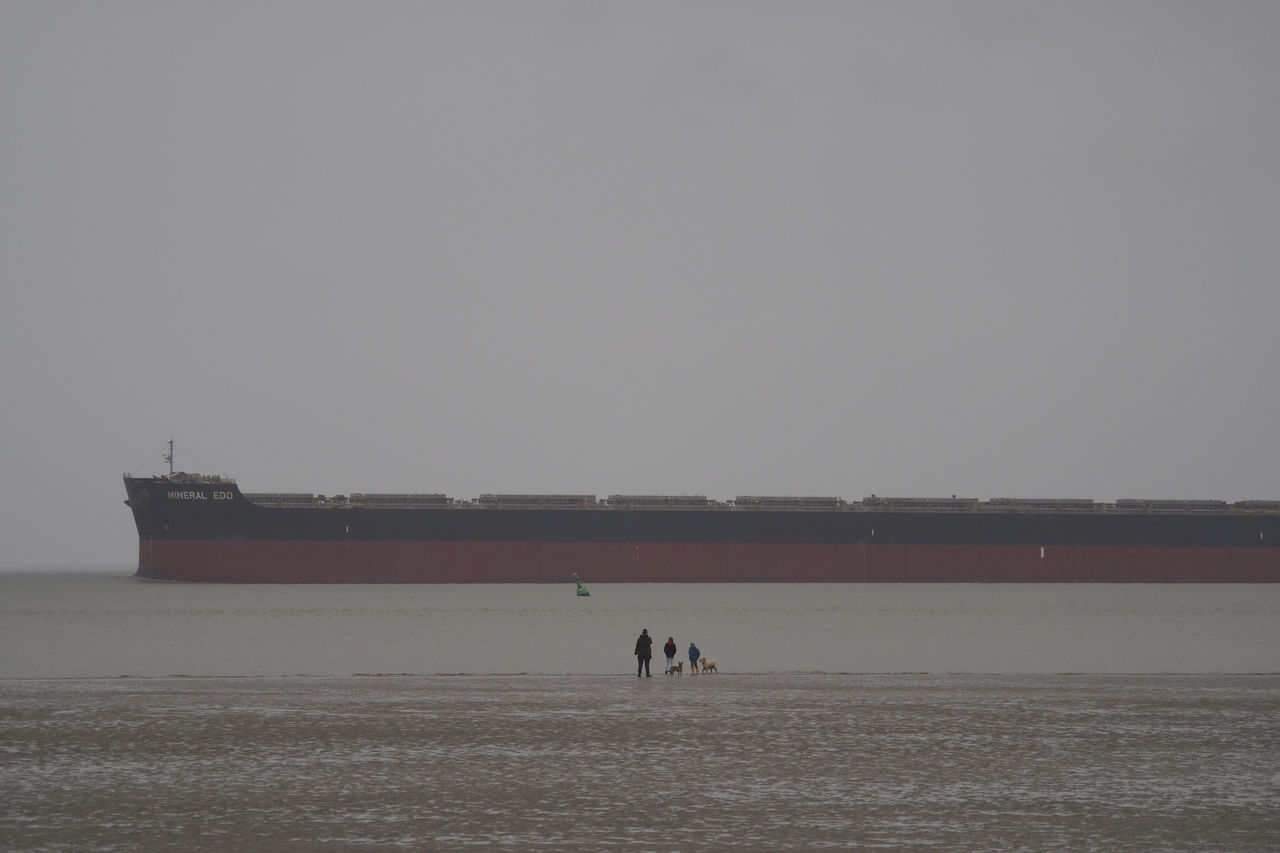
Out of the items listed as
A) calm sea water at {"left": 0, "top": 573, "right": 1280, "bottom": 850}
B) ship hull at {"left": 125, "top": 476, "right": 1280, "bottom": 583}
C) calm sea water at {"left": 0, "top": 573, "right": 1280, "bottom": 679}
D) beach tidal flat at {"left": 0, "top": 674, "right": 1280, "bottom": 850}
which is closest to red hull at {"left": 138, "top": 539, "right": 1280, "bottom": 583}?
ship hull at {"left": 125, "top": 476, "right": 1280, "bottom": 583}

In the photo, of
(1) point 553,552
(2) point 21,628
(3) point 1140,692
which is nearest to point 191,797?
(3) point 1140,692

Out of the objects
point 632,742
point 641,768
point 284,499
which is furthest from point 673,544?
point 641,768

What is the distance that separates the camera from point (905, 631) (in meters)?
36.8

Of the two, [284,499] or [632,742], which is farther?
[284,499]

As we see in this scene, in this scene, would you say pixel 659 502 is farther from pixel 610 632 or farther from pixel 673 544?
pixel 610 632

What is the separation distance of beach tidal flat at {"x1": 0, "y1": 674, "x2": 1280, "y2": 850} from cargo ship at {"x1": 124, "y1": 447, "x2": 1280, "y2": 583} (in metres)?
38.4

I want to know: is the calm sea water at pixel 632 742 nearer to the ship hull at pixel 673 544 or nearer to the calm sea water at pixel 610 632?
the calm sea water at pixel 610 632

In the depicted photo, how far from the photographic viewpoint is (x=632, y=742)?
16156 mm

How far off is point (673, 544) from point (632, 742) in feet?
151

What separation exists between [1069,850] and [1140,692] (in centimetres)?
1242

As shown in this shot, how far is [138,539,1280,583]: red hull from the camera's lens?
6075 cm

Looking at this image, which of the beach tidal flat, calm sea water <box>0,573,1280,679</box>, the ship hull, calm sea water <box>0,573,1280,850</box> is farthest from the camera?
the ship hull

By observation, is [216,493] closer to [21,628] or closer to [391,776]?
[21,628]

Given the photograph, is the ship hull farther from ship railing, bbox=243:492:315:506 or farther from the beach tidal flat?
the beach tidal flat
